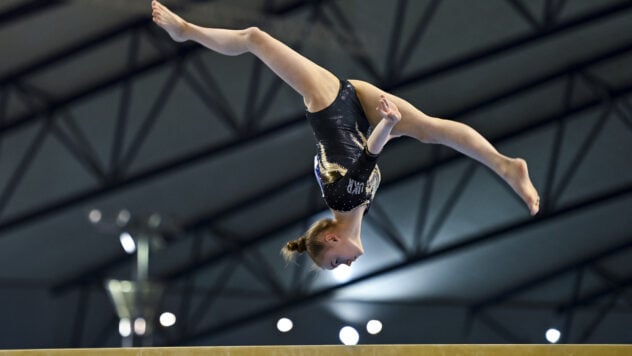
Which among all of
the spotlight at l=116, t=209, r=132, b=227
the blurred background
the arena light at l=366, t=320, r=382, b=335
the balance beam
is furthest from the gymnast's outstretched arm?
the arena light at l=366, t=320, r=382, b=335

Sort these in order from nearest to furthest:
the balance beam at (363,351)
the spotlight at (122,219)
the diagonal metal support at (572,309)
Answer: the balance beam at (363,351) < the spotlight at (122,219) < the diagonal metal support at (572,309)

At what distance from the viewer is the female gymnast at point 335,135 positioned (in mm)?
4789

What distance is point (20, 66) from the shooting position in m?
9.12

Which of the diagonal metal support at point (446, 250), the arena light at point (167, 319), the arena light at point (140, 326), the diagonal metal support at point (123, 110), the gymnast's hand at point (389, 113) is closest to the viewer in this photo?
the gymnast's hand at point (389, 113)

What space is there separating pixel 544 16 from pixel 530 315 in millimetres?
5410

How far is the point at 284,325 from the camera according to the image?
40.4ft

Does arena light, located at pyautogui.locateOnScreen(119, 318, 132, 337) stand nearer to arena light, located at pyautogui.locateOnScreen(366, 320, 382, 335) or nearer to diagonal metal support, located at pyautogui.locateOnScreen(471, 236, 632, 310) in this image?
arena light, located at pyautogui.locateOnScreen(366, 320, 382, 335)

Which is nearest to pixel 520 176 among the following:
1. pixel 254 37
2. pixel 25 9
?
pixel 254 37

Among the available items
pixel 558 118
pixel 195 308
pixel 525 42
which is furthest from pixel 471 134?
pixel 195 308

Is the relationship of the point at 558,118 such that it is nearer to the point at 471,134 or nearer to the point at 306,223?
the point at 306,223

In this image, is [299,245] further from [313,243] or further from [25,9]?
[25,9]

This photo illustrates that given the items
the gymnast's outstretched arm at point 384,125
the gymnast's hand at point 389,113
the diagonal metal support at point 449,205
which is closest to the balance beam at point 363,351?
the gymnast's outstretched arm at point 384,125

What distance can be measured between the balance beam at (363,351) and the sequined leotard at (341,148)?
0.82 m

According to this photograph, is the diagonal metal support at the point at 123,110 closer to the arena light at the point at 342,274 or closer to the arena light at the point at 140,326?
the arena light at the point at 140,326
